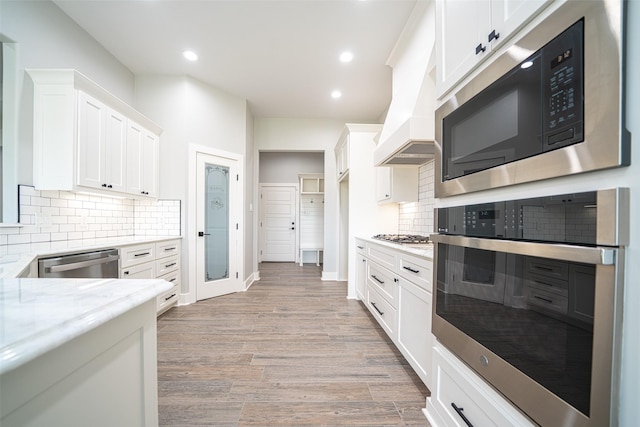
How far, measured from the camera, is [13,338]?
41 centimetres

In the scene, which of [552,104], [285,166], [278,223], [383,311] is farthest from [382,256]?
[285,166]

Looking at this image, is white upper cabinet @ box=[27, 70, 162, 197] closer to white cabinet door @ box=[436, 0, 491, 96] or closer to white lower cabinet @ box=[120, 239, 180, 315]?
white lower cabinet @ box=[120, 239, 180, 315]

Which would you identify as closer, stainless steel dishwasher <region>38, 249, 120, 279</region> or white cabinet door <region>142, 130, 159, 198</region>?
stainless steel dishwasher <region>38, 249, 120, 279</region>

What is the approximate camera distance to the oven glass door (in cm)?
61

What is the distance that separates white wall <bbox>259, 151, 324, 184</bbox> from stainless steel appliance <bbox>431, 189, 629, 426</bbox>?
575 cm

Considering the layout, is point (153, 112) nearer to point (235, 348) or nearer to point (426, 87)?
point (235, 348)

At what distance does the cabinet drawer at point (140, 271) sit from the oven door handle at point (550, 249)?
9.25 ft

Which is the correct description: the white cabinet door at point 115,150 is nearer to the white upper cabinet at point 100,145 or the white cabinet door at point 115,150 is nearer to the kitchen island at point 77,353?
the white upper cabinet at point 100,145

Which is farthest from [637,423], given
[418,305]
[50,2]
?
[50,2]

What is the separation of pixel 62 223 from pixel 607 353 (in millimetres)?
3487

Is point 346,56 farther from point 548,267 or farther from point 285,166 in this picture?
point 285,166

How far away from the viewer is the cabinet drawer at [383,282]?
207cm

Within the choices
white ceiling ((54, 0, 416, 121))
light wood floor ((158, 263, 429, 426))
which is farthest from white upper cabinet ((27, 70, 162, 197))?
light wood floor ((158, 263, 429, 426))

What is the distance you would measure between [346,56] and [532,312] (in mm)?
3140
